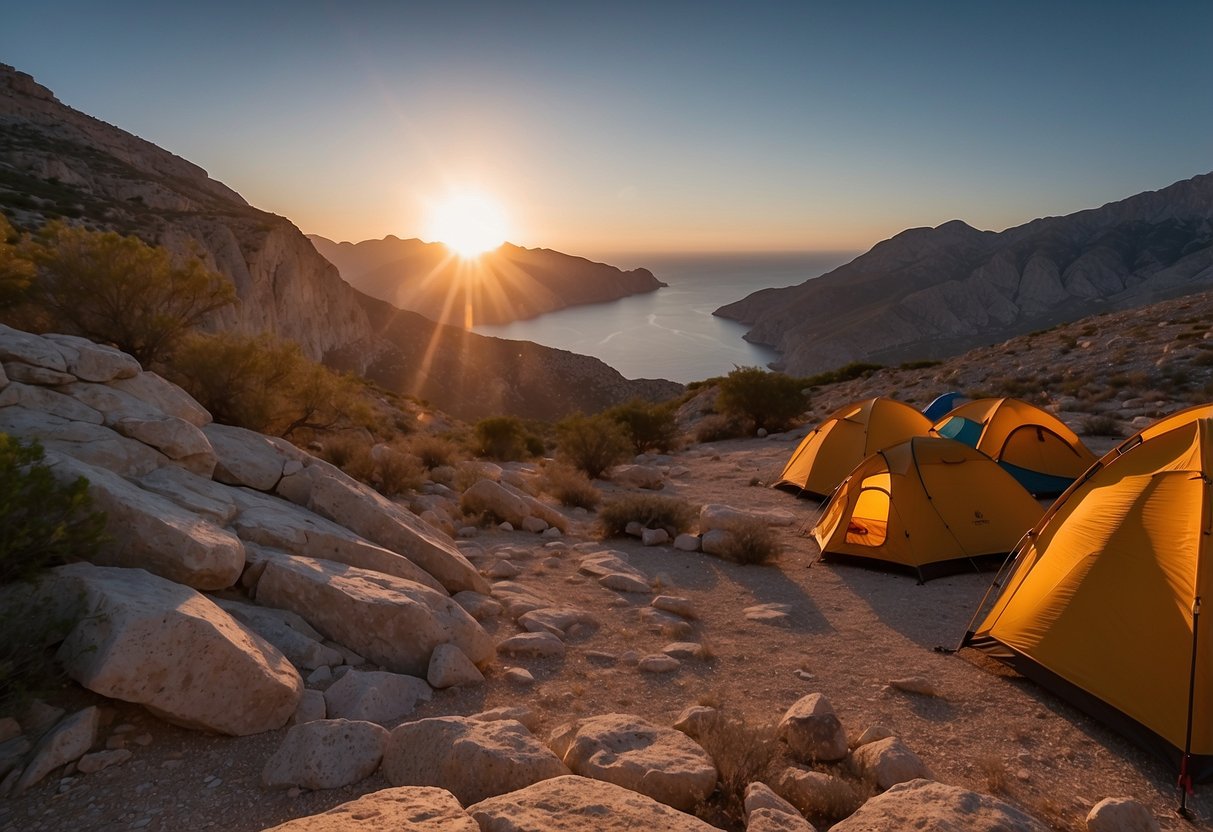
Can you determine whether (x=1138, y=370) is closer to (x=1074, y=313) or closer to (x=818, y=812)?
(x=818, y=812)

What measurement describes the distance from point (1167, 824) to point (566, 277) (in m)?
178

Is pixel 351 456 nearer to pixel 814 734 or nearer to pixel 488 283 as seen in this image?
pixel 814 734

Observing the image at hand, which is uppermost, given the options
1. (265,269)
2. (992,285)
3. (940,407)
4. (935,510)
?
(992,285)

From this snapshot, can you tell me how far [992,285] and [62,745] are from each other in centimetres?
11793

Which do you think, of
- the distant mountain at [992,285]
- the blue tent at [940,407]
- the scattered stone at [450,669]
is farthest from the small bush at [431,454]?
the distant mountain at [992,285]

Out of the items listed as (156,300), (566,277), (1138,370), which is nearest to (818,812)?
(156,300)

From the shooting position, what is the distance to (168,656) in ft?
12.9

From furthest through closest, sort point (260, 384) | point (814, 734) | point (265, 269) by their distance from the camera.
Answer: point (265, 269)
point (260, 384)
point (814, 734)

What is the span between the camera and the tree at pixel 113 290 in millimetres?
10227

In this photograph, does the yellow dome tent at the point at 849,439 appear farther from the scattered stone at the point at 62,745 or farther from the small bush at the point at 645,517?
the scattered stone at the point at 62,745

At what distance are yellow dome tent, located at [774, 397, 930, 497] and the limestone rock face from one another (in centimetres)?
1074

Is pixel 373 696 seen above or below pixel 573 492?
above

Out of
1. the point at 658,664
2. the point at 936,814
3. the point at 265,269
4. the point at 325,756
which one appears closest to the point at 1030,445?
the point at 658,664

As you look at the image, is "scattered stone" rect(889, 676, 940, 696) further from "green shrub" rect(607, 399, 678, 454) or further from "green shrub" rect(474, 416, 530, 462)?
"green shrub" rect(607, 399, 678, 454)
